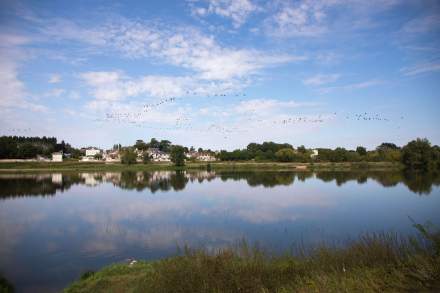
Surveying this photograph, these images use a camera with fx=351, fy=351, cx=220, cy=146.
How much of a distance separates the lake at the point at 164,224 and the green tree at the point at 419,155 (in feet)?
150

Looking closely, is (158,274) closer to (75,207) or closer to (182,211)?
(182,211)

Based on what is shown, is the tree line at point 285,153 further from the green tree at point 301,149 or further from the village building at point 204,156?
the village building at point 204,156

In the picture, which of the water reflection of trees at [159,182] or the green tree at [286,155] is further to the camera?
the green tree at [286,155]

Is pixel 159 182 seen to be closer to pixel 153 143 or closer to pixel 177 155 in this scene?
pixel 177 155

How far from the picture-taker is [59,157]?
399ft

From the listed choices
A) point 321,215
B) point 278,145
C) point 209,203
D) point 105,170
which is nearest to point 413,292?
point 321,215

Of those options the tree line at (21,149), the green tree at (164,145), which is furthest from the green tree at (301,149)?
the tree line at (21,149)

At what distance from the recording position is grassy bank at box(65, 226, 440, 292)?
715 cm

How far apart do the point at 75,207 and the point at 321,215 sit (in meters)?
21.4

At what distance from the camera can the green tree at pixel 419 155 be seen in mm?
79312

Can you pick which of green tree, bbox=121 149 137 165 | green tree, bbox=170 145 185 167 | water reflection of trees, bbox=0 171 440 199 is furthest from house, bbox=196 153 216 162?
water reflection of trees, bbox=0 171 440 199

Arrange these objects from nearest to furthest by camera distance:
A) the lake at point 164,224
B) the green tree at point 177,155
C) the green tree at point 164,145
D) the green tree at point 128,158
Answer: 1. the lake at point 164,224
2. the green tree at point 177,155
3. the green tree at point 128,158
4. the green tree at point 164,145

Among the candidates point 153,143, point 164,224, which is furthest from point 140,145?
point 164,224

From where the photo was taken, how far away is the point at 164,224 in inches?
908
